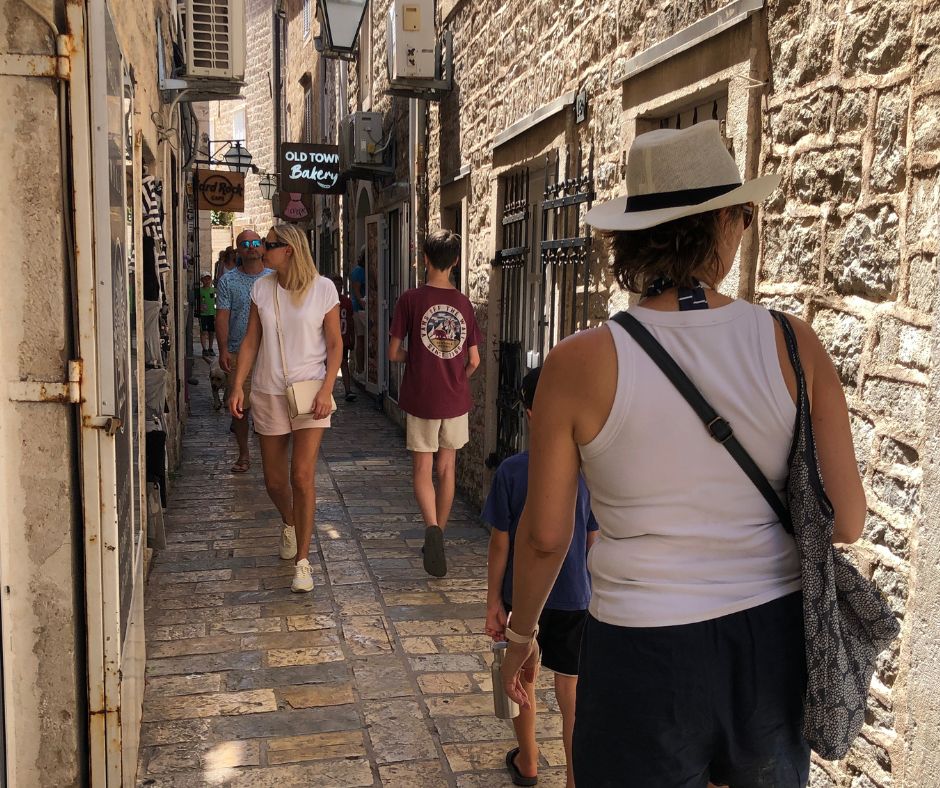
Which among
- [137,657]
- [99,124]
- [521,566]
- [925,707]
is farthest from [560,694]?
[99,124]

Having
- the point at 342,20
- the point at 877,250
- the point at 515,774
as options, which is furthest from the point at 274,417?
the point at 342,20

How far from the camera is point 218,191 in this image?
16359mm

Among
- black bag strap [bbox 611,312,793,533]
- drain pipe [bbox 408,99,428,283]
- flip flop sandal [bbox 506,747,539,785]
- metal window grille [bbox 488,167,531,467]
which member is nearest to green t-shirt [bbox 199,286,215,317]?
drain pipe [bbox 408,99,428,283]

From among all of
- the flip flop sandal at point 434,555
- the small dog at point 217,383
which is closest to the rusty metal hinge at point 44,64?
the flip flop sandal at point 434,555

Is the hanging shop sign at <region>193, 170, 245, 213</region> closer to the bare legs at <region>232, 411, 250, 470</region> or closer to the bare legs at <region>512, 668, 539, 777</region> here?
the bare legs at <region>232, 411, 250, 470</region>

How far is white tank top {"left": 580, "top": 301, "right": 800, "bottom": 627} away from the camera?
5.31 feet

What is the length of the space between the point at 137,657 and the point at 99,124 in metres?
1.81

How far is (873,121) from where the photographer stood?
273 centimetres

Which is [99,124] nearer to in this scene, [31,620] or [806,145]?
[31,620]

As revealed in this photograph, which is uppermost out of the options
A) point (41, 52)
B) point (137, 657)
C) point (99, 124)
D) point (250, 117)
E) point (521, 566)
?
point (250, 117)

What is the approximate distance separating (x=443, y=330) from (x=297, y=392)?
96cm

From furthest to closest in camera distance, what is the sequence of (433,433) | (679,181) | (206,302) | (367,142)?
(206,302) < (367,142) < (433,433) < (679,181)

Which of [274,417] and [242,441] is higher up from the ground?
[274,417]

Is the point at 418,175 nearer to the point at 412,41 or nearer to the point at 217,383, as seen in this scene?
the point at 412,41
